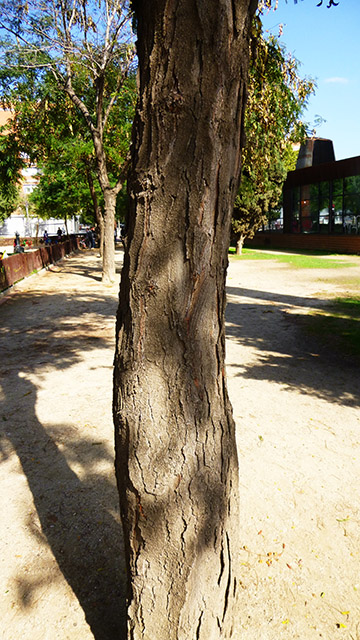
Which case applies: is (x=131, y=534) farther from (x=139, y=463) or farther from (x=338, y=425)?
(x=338, y=425)

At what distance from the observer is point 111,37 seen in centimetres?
1458

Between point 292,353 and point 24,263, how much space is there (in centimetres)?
1374

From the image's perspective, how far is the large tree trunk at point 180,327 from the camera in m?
1.89

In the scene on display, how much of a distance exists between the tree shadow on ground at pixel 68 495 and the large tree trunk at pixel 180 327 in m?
0.65

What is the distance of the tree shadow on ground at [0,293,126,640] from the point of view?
284 cm

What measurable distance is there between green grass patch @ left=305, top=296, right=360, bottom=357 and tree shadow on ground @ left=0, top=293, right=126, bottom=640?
12.9ft

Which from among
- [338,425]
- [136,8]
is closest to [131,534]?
[136,8]

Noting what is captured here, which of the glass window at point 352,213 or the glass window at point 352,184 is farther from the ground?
the glass window at point 352,184

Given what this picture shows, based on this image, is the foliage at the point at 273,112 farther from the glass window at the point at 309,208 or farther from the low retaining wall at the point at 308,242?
the glass window at the point at 309,208

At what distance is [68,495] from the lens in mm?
3777

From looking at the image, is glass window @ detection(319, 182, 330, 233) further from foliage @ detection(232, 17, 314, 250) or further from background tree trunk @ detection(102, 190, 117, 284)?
foliage @ detection(232, 17, 314, 250)

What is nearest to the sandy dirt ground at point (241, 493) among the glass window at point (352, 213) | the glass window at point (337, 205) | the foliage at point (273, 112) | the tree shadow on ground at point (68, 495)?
the tree shadow on ground at point (68, 495)

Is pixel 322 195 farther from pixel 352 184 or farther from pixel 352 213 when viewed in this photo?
pixel 352 213

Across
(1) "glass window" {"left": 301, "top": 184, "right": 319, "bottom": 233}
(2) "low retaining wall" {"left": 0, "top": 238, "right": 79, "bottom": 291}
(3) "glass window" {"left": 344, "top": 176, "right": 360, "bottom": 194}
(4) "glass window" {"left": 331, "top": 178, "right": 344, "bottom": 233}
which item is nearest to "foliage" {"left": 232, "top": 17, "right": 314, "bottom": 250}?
(2) "low retaining wall" {"left": 0, "top": 238, "right": 79, "bottom": 291}
